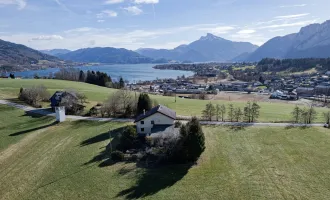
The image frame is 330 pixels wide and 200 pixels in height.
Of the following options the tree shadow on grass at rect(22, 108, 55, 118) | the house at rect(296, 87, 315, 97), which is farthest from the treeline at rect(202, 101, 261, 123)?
the house at rect(296, 87, 315, 97)

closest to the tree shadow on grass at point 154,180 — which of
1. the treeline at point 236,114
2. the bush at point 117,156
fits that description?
the bush at point 117,156

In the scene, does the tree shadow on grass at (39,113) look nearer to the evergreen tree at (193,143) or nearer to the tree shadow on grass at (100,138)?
the tree shadow on grass at (100,138)

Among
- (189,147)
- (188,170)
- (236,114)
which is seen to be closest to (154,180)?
(188,170)

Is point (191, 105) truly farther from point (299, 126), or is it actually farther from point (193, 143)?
point (193, 143)

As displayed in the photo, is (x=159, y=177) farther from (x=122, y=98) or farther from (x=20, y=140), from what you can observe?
(x=122, y=98)

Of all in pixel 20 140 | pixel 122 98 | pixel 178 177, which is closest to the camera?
pixel 178 177

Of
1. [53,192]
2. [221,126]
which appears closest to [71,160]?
[53,192]

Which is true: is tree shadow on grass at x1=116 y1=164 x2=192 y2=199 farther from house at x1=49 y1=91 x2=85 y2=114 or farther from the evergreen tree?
house at x1=49 y1=91 x2=85 y2=114
